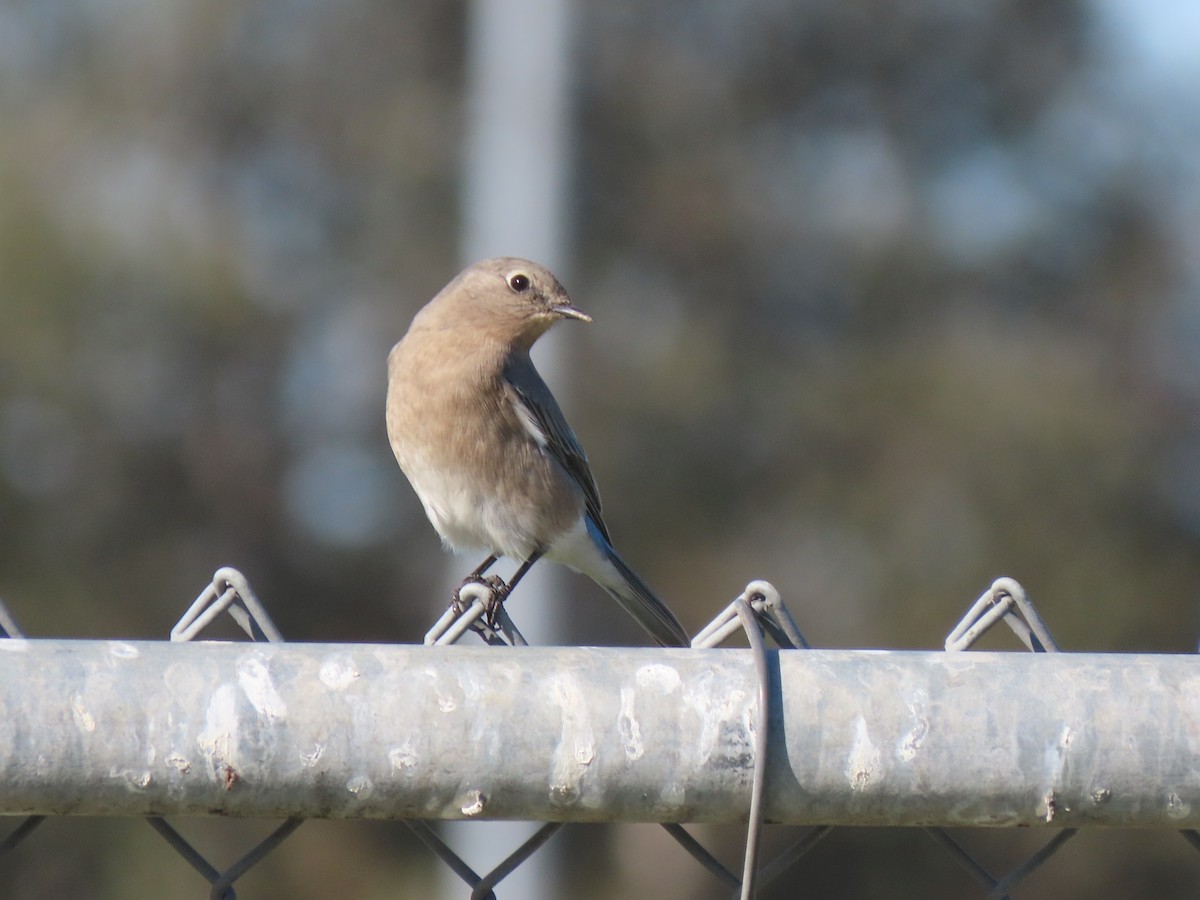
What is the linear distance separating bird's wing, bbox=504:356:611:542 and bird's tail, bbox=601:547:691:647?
1.49 feet

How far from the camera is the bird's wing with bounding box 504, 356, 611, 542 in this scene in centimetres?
462

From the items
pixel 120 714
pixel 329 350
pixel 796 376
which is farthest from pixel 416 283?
pixel 120 714

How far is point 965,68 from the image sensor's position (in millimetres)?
17625

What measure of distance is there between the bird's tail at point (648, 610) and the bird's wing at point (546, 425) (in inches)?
17.9

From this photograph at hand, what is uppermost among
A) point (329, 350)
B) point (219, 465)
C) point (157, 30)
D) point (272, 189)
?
point (157, 30)

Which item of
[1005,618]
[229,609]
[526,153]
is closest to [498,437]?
[229,609]

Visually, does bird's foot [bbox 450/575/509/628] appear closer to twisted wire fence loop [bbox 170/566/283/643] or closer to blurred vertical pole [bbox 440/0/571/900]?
twisted wire fence loop [bbox 170/566/283/643]

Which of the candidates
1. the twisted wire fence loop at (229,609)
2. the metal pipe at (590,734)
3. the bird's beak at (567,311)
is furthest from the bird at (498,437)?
the metal pipe at (590,734)

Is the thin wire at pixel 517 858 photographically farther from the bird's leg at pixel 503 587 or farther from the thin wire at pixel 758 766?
the bird's leg at pixel 503 587

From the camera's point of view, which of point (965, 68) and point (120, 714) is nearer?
point (120, 714)

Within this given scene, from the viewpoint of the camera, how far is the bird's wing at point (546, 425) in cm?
462

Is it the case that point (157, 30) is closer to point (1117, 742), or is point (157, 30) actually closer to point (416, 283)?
point (416, 283)

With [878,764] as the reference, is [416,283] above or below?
above

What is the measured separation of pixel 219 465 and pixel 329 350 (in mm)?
1619
